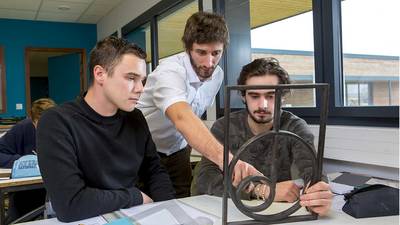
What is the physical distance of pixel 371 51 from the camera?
185 centimetres

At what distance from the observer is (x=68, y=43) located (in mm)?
6363

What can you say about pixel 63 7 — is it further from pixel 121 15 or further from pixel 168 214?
pixel 168 214

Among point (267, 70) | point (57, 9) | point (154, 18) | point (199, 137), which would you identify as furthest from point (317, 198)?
point (57, 9)

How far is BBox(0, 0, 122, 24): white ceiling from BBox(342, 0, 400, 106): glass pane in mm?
4015

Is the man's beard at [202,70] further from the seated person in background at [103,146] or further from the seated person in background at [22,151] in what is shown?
the seated person in background at [22,151]

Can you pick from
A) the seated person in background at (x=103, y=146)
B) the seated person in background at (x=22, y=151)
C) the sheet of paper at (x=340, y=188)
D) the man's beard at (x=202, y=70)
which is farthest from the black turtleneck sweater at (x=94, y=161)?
the seated person in background at (x=22, y=151)

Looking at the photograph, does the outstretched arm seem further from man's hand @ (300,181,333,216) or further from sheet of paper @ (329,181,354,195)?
sheet of paper @ (329,181,354,195)

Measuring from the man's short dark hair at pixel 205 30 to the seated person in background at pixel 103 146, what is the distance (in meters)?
0.32

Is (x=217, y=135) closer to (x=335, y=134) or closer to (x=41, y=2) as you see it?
(x=335, y=134)

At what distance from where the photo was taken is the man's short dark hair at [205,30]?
157cm

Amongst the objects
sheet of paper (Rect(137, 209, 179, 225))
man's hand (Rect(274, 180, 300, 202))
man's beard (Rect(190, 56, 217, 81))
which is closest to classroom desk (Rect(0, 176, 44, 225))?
man's beard (Rect(190, 56, 217, 81))

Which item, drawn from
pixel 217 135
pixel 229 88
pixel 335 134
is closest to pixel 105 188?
pixel 217 135

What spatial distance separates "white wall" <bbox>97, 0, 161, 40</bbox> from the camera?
4.51 meters

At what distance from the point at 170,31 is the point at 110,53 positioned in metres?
3.00
